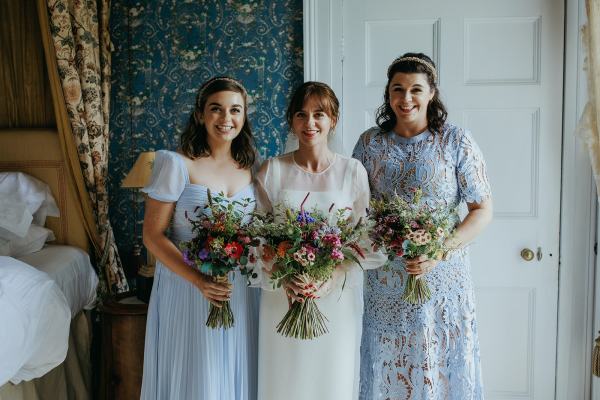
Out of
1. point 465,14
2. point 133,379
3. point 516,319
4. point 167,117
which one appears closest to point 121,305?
point 133,379

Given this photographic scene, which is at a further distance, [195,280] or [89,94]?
[89,94]

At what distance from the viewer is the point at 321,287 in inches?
82.6

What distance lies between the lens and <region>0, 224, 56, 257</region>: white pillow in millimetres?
2984

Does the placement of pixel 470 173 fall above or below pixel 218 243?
above

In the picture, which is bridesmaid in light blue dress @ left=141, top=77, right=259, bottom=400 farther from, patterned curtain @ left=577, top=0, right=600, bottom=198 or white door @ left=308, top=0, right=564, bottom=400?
patterned curtain @ left=577, top=0, right=600, bottom=198

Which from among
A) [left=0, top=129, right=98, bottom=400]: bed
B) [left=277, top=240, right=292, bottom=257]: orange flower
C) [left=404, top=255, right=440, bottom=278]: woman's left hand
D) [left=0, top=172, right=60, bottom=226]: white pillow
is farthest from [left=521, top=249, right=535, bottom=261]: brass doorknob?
[left=0, top=172, right=60, bottom=226]: white pillow

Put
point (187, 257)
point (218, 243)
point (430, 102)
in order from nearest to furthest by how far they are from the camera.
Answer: point (218, 243)
point (187, 257)
point (430, 102)

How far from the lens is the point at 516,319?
316cm

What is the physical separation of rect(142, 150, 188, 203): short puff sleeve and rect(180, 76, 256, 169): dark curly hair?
76 millimetres

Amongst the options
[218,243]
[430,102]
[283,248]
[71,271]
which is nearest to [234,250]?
[218,243]

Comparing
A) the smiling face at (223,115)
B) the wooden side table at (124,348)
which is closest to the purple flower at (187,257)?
the smiling face at (223,115)

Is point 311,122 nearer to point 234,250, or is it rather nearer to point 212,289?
point 234,250

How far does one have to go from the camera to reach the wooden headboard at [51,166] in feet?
10.7

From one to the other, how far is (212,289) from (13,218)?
1495mm
